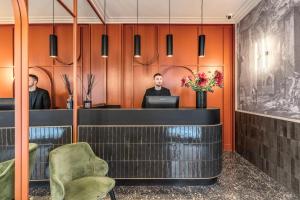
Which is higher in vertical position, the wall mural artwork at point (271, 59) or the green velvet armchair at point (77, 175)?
the wall mural artwork at point (271, 59)

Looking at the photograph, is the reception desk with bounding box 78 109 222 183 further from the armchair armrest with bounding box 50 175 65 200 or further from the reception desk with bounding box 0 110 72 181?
the armchair armrest with bounding box 50 175 65 200

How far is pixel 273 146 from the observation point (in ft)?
13.3

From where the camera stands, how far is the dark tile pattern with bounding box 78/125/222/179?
3631 millimetres

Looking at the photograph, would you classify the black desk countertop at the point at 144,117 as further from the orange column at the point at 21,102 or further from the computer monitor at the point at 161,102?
the orange column at the point at 21,102

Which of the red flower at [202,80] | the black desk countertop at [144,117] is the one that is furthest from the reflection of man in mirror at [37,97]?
the red flower at [202,80]

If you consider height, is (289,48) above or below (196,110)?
above

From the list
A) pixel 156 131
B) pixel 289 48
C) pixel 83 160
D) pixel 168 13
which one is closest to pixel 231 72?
pixel 168 13

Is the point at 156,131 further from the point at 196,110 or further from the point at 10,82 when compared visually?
the point at 10,82

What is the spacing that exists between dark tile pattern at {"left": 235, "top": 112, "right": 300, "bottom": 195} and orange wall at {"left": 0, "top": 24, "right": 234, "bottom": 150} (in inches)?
40.5

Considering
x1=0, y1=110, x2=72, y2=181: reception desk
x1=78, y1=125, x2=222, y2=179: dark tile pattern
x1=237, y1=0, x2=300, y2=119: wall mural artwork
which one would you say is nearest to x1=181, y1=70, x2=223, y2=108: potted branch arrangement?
x1=78, y1=125, x2=222, y2=179: dark tile pattern

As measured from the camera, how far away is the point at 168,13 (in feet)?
18.6

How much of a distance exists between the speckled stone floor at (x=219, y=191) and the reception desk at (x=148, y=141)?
175 mm

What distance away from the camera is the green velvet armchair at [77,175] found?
2.34 metres

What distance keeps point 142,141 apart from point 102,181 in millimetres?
1105
